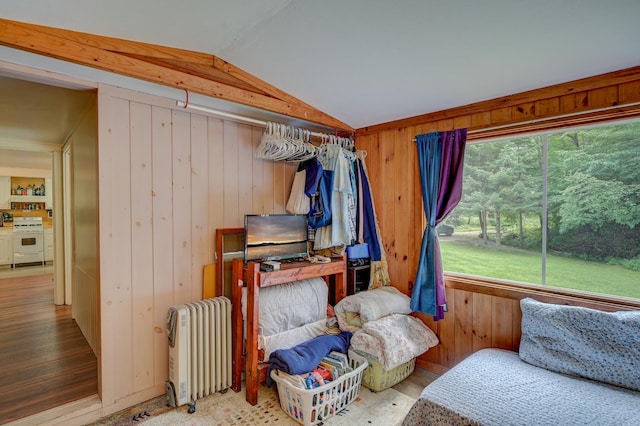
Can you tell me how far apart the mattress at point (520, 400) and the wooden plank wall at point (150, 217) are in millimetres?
1871

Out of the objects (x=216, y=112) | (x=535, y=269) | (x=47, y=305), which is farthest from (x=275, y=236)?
(x=47, y=305)

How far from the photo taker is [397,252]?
121 inches

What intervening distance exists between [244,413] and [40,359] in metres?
2.12

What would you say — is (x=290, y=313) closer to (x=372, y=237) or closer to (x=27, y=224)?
(x=372, y=237)

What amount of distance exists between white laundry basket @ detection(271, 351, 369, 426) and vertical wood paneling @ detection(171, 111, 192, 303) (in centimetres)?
100

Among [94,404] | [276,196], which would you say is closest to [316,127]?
[276,196]

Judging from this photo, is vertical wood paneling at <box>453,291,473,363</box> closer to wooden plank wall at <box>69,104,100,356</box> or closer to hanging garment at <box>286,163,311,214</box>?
hanging garment at <box>286,163,311,214</box>

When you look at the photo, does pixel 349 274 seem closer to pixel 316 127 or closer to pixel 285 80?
pixel 316 127

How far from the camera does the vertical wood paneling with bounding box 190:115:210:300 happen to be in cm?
257

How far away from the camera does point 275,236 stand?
264 cm

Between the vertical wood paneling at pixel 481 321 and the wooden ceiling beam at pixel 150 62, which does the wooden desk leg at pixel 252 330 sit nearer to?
the wooden ceiling beam at pixel 150 62

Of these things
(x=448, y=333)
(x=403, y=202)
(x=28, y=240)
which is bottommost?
(x=448, y=333)

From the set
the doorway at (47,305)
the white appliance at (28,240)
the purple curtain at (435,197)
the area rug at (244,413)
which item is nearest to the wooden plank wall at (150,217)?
the area rug at (244,413)

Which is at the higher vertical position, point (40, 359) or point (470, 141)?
point (470, 141)
